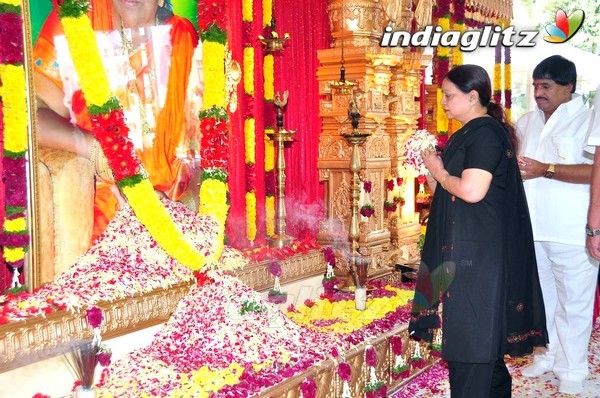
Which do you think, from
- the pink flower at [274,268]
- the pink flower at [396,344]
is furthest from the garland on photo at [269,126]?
the pink flower at [396,344]

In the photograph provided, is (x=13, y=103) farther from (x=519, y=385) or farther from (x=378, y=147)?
(x=378, y=147)

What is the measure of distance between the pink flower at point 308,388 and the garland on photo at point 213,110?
160 cm

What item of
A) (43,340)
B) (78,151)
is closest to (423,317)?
(43,340)

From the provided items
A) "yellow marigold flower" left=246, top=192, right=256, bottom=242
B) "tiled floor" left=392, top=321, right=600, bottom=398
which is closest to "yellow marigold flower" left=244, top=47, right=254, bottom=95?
"yellow marigold flower" left=246, top=192, right=256, bottom=242

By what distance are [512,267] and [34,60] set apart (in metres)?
3.24

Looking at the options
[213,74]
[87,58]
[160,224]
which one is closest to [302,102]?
[213,74]

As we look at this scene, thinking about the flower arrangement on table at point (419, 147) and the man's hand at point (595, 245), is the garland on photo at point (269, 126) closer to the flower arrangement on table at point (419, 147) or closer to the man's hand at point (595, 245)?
the flower arrangement on table at point (419, 147)

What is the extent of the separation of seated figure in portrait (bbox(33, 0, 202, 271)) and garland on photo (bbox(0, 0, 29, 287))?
19cm

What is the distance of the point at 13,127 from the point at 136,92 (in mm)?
1228

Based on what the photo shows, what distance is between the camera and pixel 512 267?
3.03 meters

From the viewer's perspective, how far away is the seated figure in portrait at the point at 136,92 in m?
4.45

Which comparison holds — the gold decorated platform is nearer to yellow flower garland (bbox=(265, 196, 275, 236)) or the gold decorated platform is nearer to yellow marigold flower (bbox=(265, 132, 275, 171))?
yellow flower garland (bbox=(265, 196, 275, 236))

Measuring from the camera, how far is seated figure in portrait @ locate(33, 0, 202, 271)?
445 cm

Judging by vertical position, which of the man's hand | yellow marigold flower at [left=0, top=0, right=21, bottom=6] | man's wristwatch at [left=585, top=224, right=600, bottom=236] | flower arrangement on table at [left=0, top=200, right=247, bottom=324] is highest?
yellow marigold flower at [left=0, top=0, right=21, bottom=6]
